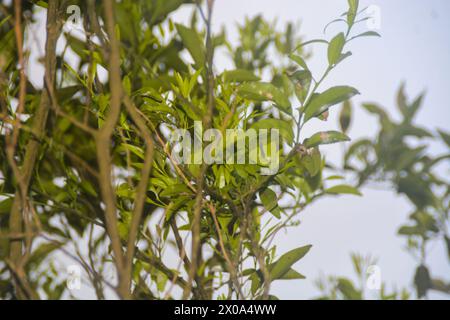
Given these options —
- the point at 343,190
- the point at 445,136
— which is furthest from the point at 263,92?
the point at 445,136

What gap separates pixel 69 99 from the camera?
63cm

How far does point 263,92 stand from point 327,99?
0.07 meters

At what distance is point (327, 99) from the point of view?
0.45 m

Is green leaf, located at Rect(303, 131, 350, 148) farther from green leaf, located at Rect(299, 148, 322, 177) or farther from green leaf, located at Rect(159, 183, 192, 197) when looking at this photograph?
green leaf, located at Rect(159, 183, 192, 197)

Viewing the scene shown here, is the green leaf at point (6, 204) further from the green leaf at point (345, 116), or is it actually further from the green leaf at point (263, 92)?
the green leaf at point (345, 116)

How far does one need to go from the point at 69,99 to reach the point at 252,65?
0.29 m

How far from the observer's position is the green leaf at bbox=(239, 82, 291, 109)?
466 mm

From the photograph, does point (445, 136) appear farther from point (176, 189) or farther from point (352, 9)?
point (176, 189)

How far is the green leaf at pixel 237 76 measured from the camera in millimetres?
519

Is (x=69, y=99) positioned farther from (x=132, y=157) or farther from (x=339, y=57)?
(x=339, y=57)

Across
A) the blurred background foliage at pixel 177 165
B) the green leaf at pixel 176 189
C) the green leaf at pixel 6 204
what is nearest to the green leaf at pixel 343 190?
the blurred background foliage at pixel 177 165
